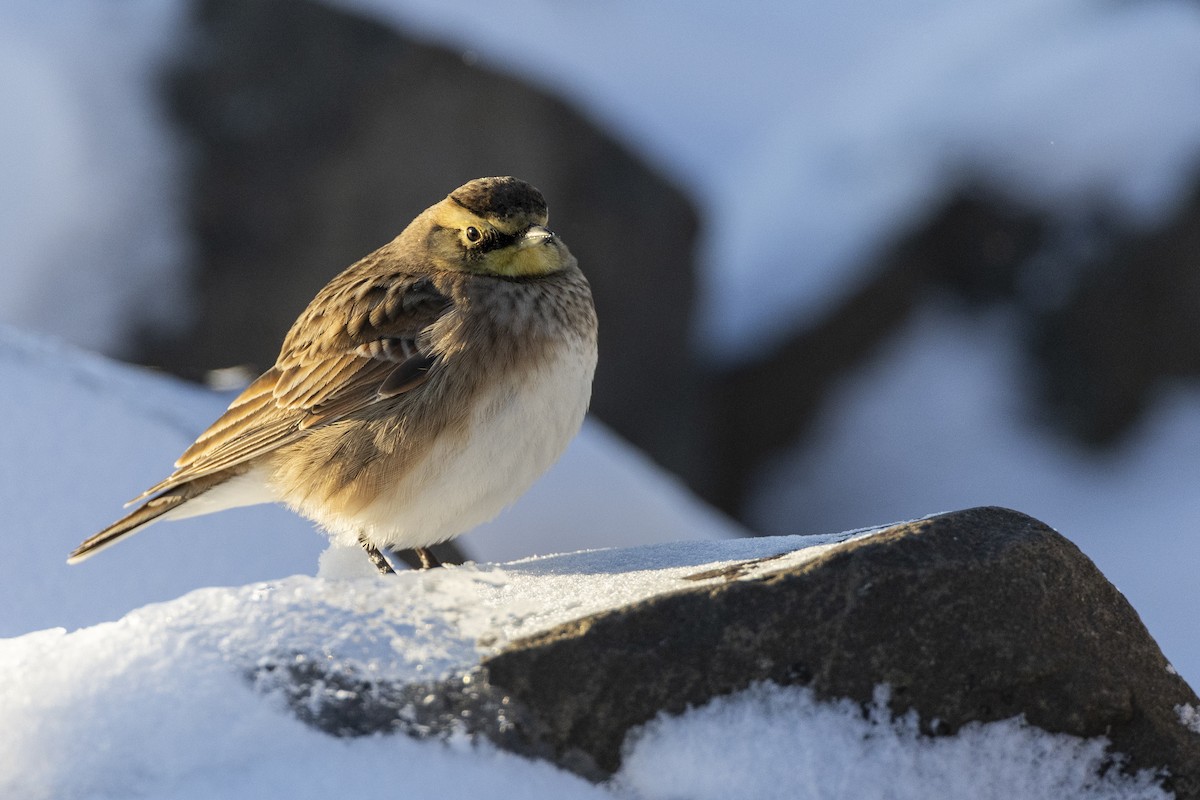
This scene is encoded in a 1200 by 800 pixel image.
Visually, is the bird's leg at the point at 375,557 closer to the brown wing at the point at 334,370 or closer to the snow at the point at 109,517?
the snow at the point at 109,517

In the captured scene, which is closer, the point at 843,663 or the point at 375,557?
the point at 843,663

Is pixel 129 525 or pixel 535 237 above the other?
pixel 535 237

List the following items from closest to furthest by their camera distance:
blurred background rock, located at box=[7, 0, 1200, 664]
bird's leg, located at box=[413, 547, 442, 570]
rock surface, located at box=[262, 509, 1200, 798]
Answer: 1. rock surface, located at box=[262, 509, 1200, 798]
2. bird's leg, located at box=[413, 547, 442, 570]
3. blurred background rock, located at box=[7, 0, 1200, 664]

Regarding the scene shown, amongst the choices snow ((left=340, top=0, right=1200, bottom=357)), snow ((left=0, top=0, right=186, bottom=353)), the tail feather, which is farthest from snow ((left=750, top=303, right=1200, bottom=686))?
the tail feather

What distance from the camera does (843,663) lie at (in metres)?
3.00

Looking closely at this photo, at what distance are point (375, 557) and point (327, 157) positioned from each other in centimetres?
530

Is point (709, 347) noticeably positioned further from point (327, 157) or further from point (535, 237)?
point (535, 237)

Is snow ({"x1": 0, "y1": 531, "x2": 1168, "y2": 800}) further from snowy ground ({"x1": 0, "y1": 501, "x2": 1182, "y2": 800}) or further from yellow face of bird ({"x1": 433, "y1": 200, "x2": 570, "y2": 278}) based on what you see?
yellow face of bird ({"x1": 433, "y1": 200, "x2": 570, "y2": 278})

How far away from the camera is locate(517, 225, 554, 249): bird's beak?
180 inches

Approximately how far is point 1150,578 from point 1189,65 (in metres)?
3.64

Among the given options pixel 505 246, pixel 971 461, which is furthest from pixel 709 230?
pixel 505 246

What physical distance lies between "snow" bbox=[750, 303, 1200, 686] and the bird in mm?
4539

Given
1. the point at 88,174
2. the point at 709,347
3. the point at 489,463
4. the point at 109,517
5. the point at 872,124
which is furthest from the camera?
the point at 872,124

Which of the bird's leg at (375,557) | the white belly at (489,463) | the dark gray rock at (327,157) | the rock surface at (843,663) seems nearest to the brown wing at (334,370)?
the white belly at (489,463)
